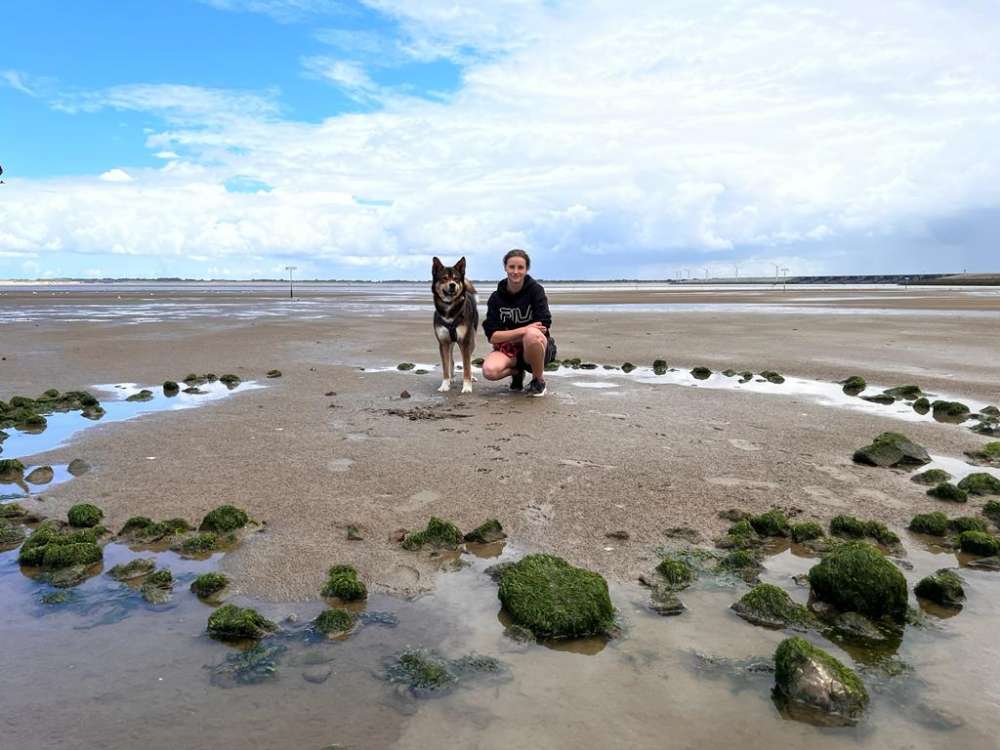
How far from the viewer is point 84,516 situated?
525 cm

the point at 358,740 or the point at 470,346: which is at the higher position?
the point at 470,346

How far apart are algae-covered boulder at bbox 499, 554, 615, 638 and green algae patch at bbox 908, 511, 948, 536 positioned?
2.81m

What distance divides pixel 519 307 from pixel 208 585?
7616 mm

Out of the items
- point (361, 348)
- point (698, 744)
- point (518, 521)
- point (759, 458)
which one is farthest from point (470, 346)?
point (698, 744)

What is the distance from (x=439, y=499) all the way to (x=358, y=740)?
3106 mm

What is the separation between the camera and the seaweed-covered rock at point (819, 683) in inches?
119

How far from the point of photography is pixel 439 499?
5930mm

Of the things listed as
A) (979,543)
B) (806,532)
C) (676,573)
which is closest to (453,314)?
(806,532)

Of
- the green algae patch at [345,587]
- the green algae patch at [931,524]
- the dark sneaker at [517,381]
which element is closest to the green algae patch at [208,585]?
the green algae patch at [345,587]

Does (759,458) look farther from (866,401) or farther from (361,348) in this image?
(361,348)

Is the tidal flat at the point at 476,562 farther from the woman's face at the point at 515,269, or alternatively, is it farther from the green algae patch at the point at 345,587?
the woman's face at the point at 515,269

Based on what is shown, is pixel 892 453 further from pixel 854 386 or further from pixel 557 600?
pixel 854 386

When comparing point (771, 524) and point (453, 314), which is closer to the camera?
point (771, 524)

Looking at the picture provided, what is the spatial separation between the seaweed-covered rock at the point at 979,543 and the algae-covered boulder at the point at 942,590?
0.79m
